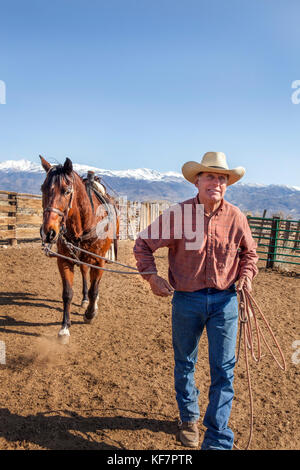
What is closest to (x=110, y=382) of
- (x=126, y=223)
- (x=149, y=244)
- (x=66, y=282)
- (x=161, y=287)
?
(x=66, y=282)

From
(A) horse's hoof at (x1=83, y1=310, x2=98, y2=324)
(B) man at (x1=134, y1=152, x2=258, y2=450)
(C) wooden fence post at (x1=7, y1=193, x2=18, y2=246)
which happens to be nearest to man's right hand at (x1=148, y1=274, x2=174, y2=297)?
(B) man at (x1=134, y1=152, x2=258, y2=450)

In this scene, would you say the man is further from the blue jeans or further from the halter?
the halter

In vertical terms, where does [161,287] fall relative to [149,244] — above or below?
below

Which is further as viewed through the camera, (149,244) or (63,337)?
(63,337)

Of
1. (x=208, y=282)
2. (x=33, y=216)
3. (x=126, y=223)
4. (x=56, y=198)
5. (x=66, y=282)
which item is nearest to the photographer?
(x=208, y=282)

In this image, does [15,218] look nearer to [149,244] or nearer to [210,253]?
[149,244]

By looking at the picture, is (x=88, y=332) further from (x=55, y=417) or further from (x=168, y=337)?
(x=55, y=417)

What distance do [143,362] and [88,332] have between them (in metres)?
1.13

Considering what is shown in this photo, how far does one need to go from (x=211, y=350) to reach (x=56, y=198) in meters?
2.35

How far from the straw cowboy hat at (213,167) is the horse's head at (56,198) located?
5.55 feet

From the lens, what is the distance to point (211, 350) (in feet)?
7.75

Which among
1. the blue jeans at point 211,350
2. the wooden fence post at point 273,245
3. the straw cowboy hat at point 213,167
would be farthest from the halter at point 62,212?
the wooden fence post at point 273,245

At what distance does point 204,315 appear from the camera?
7.71 ft
